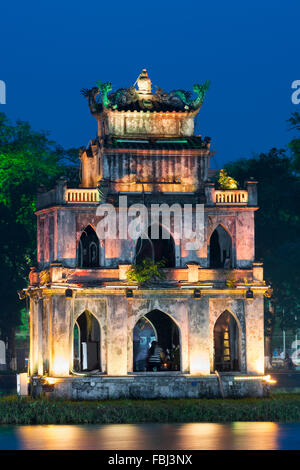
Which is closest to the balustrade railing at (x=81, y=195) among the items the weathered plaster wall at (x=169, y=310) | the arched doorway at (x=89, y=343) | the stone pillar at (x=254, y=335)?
the weathered plaster wall at (x=169, y=310)

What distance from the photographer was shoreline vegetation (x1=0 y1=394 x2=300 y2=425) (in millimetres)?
39031

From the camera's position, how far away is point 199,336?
46500mm

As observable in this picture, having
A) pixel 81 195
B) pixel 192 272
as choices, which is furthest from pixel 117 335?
pixel 81 195

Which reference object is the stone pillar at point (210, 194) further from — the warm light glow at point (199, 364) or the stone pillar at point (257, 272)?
the warm light glow at point (199, 364)

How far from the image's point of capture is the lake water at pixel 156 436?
103 feet

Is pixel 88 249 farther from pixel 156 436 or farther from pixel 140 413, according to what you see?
pixel 156 436

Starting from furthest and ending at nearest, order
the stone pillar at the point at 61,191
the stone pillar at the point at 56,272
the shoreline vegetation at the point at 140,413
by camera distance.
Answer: the stone pillar at the point at 61,191, the stone pillar at the point at 56,272, the shoreline vegetation at the point at 140,413

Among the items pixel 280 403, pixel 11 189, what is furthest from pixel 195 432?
pixel 11 189

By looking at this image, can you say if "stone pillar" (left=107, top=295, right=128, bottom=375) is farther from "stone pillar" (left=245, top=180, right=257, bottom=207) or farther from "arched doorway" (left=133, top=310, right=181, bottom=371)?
"stone pillar" (left=245, top=180, right=257, bottom=207)

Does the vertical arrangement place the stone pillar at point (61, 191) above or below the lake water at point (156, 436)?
above

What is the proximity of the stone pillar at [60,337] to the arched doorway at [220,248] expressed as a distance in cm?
658

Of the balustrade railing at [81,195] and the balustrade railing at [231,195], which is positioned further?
the balustrade railing at [231,195]

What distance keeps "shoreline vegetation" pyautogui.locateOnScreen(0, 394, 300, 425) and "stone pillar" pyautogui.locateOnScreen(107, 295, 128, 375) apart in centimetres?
482

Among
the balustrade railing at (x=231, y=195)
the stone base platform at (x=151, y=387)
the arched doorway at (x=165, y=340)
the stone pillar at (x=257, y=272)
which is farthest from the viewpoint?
the arched doorway at (x=165, y=340)
